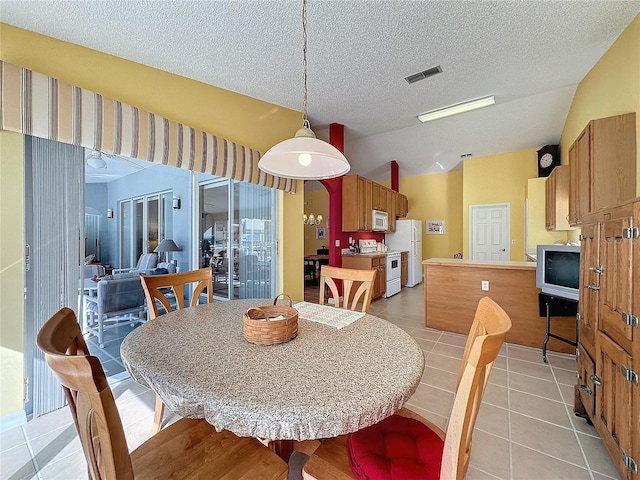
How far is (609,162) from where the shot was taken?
6.87ft

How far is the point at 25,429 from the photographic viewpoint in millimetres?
1691

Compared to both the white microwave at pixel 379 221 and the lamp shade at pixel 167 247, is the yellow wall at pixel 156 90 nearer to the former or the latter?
the lamp shade at pixel 167 247

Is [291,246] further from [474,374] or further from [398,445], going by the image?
[474,374]

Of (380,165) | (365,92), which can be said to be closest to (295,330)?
(365,92)

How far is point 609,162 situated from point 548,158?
3.64 m

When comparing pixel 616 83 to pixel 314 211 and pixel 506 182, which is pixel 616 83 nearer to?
pixel 506 182

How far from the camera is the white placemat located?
1378 millimetres

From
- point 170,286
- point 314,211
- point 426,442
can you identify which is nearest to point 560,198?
point 426,442

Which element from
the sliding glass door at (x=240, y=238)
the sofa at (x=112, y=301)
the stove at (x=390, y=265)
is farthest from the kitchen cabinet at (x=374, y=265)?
the sofa at (x=112, y=301)

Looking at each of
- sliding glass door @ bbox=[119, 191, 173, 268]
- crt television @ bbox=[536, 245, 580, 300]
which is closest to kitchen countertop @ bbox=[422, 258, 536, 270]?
crt television @ bbox=[536, 245, 580, 300]

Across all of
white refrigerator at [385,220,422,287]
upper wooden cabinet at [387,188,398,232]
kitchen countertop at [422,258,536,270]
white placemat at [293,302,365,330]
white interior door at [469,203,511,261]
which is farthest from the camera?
white refrigerator at [385,220,422,287]

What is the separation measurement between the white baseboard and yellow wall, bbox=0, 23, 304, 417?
0.03m

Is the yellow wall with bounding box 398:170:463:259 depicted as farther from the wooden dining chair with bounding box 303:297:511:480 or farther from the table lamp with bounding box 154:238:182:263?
the wooden dining chair with bounding box 303:297:511:480

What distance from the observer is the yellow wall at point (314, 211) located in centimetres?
895
